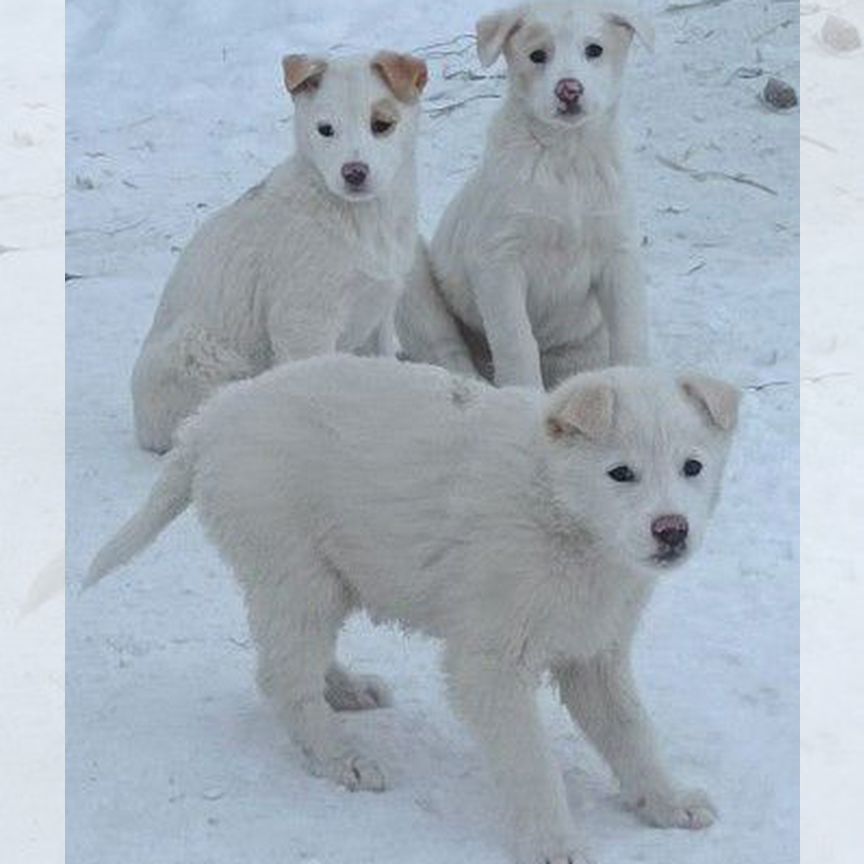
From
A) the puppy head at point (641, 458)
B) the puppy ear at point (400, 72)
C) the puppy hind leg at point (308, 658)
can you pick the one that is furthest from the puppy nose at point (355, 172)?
the puppy head at point (641, 458)

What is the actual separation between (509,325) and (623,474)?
106 inches

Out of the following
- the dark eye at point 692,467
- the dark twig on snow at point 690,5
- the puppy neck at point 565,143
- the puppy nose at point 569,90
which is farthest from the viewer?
the dark twig on snow at point 690,5

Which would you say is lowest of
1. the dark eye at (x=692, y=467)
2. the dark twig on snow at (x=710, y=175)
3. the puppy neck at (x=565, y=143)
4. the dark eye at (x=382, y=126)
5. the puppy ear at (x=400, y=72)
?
the dark twig on snow at (x=710, y=175)

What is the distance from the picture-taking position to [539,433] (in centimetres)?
453

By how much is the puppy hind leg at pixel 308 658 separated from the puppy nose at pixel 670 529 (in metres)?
0.82

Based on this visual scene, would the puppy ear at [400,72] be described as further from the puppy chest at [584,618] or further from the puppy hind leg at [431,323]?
the puppy chest at [584,618]

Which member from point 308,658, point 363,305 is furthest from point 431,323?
point 308,658

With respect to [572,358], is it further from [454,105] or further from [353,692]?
[454,105]

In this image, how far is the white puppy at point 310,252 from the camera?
21.6 ft

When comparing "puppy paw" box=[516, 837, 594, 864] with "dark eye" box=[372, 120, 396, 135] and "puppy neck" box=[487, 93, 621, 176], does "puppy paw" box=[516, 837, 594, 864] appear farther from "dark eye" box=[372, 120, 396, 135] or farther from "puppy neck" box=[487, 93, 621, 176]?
"puppy neck" box=[487, 93, 621, 176]

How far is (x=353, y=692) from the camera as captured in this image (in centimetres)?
510

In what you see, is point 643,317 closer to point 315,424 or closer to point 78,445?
point 78,445

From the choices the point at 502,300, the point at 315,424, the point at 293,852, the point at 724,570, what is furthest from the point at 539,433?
the point at 502,300

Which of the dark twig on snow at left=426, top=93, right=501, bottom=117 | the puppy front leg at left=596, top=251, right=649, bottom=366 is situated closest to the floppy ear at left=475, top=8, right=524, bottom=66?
the puppy front leg at left=596, top=251, right=649, bottom=366
